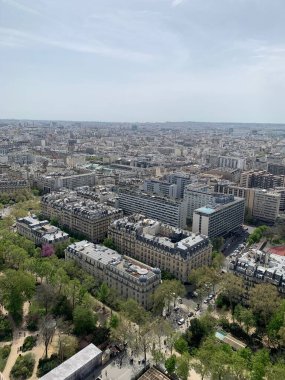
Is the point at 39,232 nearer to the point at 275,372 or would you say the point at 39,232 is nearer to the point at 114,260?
the point at 114,260

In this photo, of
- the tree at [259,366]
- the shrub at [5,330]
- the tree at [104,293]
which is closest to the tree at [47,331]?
the shrub at [5,330]

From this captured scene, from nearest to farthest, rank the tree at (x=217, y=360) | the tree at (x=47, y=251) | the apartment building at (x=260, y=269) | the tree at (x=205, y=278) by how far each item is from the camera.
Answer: the tree at (x=217, y=360) < the apartment building at (x=260, y=269) < the tree at (x=205, y=278) < the tree at (x=47, y=251)

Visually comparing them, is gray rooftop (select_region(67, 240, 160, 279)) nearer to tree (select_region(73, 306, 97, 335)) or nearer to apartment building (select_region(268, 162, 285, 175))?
tree (select_region(73, 306, 97, 335))

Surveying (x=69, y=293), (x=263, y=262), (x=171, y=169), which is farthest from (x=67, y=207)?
(x=171, y=169)

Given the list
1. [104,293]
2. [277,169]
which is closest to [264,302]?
[104,293]

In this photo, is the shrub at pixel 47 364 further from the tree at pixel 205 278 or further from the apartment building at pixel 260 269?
the apartment building at pixel 260 269

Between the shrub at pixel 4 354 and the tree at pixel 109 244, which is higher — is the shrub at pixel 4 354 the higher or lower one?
the lower one
